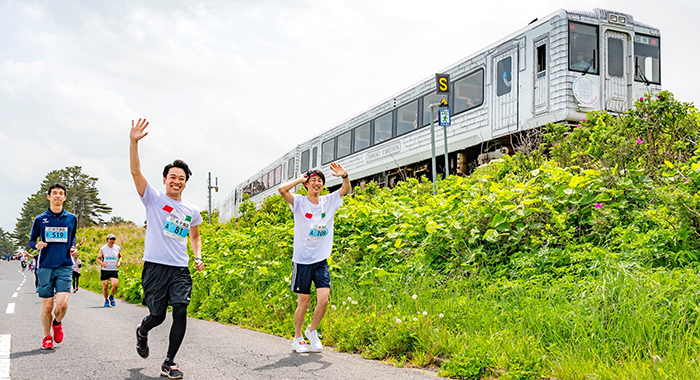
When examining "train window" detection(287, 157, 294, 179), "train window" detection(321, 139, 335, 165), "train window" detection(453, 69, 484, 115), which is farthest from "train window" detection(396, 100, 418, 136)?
"train window" detection(287, 157, 294, 179)

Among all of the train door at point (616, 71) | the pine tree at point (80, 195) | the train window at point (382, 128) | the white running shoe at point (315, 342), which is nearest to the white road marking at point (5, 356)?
the white running shoe at point (315, 342)

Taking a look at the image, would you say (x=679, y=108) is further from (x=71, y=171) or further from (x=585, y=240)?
(x=71, y=171)

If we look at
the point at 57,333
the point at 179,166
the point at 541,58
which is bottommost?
the point at 57,333

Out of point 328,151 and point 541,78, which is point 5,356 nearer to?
point 541,78

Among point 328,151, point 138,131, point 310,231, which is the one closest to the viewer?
point 138,131

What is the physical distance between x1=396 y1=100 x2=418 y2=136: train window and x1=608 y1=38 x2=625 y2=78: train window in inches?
207

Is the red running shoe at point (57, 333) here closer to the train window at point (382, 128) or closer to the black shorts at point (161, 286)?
the black shorts at point (161, 286)

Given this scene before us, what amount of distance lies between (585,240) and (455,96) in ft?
27.4

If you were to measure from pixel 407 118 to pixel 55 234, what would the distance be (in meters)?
11.2

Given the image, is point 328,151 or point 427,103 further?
point 328,151

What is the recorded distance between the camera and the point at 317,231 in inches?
221

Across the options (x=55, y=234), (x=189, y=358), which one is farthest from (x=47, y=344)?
(x=189, y=358)

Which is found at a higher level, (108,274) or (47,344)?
(108,274)

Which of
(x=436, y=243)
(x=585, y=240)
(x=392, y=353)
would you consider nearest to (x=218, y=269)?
(x=436, y=243)
